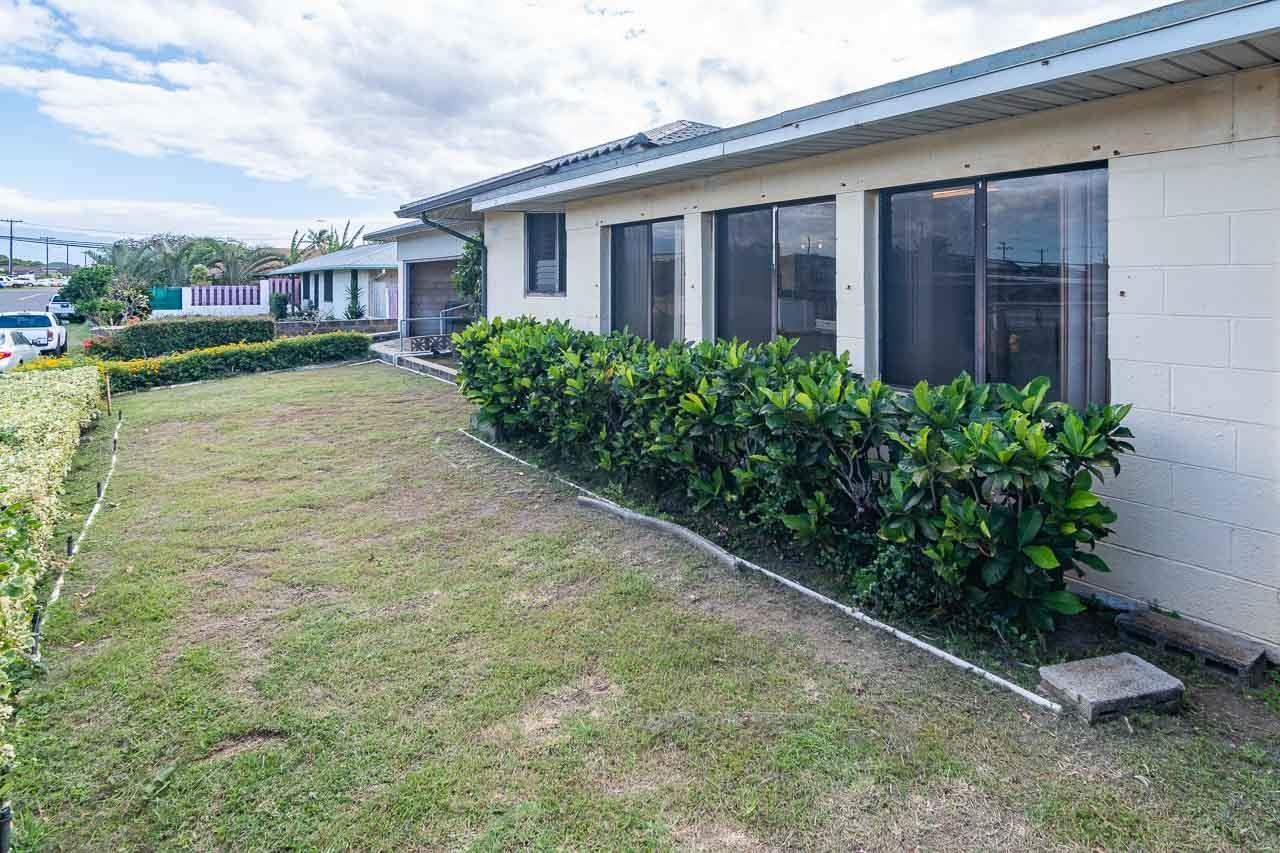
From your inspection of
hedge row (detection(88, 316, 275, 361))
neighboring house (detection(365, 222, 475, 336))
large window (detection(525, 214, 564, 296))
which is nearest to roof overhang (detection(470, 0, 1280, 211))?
large window (detection(525, 214, 564, 296))

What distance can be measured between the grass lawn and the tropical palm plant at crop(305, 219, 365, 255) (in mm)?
41847

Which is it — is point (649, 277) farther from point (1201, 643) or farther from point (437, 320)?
point (437, 320)

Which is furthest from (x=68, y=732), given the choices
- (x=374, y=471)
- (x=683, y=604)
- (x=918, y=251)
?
(x=918, y=251)

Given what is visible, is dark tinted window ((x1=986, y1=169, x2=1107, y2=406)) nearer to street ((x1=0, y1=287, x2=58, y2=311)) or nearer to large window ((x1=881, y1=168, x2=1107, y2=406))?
large window ((x1=881, y1=168, x2=1107, y2=406))

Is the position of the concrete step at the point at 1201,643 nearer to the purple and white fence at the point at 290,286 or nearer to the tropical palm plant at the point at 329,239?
the purple and white fence at the point at 290,286

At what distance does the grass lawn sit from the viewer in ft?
9.29

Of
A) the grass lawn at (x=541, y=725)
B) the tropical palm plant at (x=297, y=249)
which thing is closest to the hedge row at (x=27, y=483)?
the grass lawn at (x=541, y=725)

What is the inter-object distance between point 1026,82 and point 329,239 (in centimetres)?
4598

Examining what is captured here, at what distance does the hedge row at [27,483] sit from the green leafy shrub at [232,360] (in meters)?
3.25

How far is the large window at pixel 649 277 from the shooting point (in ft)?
27.3

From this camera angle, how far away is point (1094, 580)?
15.2ft

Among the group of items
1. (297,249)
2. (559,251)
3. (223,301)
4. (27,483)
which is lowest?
(27,483)

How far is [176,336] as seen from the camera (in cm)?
1836

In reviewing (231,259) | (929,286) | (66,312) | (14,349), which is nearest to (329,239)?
(231,259)
